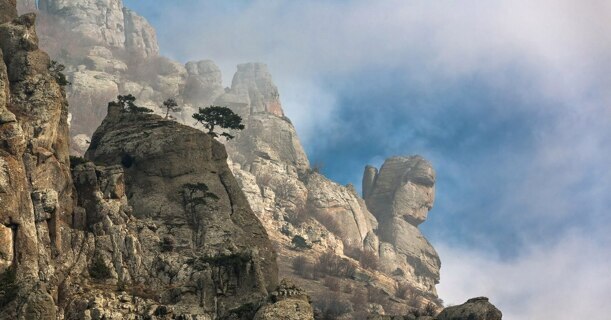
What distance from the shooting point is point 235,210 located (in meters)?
89.4

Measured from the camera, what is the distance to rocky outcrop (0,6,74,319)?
52938 mm

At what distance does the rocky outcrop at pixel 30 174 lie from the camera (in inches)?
2084

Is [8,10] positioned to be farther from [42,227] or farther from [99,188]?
[42,227]

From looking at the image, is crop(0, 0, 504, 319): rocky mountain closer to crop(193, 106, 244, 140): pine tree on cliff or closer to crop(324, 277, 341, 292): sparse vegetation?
crop(193, 106, 244, 140): pine tree on cliff

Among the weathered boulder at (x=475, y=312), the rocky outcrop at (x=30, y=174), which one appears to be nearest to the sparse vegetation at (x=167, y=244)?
the rocky outcrop at (x=30, y=174)

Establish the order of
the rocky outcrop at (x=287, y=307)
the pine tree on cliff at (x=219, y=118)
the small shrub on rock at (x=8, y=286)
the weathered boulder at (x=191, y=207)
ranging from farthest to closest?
the pine tree on cliff at (x=219, y=118) → the weathered boulder at (x=191, y=207) → the rocky outcrop at (x=287, y=307) → the small shrub on rock at (x=8, y=286)

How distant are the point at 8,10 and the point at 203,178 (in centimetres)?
2826

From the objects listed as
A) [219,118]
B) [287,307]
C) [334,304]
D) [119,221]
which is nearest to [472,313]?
[287,307]

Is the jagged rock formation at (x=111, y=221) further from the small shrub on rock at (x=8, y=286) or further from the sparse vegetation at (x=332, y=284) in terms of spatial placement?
the sparse vegetation at (x=332, y=284)

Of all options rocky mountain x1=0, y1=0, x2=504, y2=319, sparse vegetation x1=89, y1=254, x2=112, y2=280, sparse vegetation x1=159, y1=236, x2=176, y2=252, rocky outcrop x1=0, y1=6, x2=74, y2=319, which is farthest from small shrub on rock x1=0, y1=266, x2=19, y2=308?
sparse vegetation x1=159, y1=236, x2=176, y2=252

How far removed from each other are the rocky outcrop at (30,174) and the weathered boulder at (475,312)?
1574 inches

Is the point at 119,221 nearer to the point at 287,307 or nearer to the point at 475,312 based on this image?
the point at 287,307

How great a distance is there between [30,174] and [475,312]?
45.4m

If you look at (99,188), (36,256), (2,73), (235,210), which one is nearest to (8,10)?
(2,73)
